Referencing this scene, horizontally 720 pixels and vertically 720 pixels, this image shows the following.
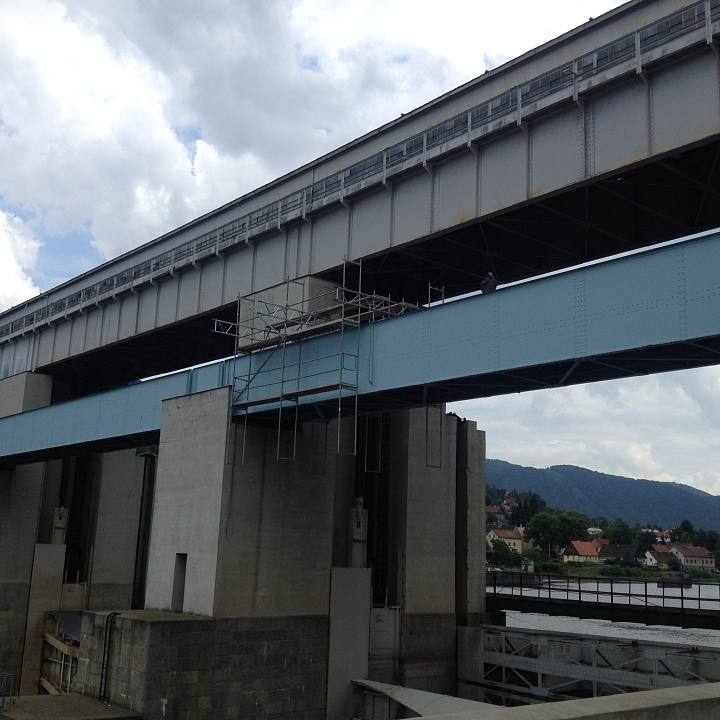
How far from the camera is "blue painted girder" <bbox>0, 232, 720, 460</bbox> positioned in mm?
14234

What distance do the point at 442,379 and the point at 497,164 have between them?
6.14m

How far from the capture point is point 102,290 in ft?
116

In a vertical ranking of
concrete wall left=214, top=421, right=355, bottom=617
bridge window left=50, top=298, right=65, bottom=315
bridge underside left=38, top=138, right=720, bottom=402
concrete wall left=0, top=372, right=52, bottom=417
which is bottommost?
concrete wall left=214, top=421, right=355, bottom=617

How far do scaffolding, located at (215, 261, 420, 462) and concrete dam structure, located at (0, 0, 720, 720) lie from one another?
4.2 inches

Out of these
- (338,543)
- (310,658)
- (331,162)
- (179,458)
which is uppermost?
(331,162)

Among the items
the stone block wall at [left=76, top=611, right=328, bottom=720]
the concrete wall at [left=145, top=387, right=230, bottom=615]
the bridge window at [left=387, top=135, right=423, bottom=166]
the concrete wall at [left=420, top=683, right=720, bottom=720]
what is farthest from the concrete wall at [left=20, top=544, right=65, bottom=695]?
the concrete wall at [left=420, top=683, right=720, bottom=720]

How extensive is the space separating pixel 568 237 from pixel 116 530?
30779 mm

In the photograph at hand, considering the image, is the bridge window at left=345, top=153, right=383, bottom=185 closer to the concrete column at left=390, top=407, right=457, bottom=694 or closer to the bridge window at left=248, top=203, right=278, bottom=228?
the bridge window at left=248, top=203, right=278, bottom=228

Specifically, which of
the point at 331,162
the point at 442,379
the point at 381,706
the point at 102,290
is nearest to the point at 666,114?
the point at 442,379

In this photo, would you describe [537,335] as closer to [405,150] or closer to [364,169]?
[405,150]

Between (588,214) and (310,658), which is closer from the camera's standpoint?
(588,214)

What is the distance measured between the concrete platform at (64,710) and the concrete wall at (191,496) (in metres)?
3.25

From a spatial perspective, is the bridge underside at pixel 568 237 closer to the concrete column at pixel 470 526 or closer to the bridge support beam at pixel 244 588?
the bridge support beam at pixel 244 588

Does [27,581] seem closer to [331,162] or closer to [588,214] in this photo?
[331,162]
